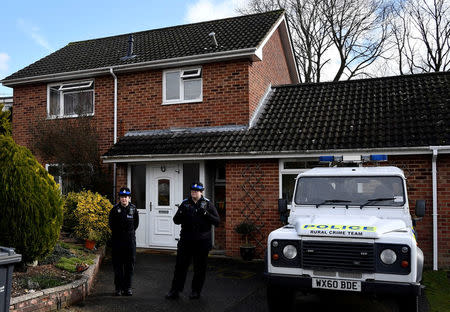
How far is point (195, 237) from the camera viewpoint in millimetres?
6332

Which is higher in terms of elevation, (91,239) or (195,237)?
(195,237)

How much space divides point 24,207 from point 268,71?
8.83 meters

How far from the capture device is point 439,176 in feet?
29.1

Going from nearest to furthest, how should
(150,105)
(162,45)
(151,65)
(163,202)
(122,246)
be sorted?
1. (122,246)
2. (163,202)
3. (151,65)
4. (150,105)
5. (162,45)

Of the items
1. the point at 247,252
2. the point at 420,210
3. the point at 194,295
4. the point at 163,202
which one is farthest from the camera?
the point at 163,202

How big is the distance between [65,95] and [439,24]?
21767 millimetres

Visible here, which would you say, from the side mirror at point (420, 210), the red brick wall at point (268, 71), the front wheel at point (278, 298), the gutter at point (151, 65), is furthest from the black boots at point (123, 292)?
the gutter at point (151, 65)

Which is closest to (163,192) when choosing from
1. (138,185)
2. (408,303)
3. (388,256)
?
(138,185)

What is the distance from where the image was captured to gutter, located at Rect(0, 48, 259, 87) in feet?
36.4

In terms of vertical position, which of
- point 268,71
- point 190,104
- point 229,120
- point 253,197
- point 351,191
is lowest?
point 253,197

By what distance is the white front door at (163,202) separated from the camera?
11.1 meters

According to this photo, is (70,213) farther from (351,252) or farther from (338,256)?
(351,252)

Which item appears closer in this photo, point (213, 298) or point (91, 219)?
point (213, 298)

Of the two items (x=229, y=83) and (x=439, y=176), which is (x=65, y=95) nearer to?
(x=229, y=83)
